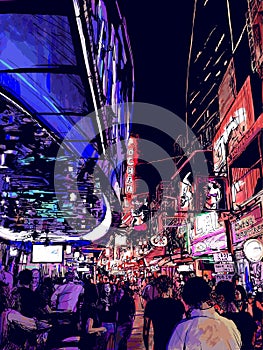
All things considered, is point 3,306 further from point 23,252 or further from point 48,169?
point 23,252

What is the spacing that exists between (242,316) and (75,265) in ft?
139

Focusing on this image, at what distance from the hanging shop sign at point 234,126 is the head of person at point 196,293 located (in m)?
11.1

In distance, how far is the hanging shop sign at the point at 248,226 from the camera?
42.0 feet

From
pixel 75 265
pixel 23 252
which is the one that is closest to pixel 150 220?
pixel 75 265

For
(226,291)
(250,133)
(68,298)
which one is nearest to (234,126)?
(250,133)

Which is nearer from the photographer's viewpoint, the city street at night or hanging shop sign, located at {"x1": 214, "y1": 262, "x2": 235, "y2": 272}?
the city street at night

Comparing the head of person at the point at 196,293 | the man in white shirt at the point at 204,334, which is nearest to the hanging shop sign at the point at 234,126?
the head of person at the point at 196,293

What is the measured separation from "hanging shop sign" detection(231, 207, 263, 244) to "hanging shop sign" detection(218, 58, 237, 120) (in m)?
5.65

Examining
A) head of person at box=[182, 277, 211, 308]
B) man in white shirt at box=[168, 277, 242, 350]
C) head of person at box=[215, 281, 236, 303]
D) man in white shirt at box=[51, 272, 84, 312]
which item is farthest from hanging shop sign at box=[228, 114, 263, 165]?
man in white shirt at box=[168, 277, 242, 350]

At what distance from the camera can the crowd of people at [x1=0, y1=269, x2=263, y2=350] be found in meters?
3.65

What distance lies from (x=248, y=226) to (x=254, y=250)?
2.14 metres

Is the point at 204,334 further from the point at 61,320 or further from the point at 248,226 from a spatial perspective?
the point at 248,226

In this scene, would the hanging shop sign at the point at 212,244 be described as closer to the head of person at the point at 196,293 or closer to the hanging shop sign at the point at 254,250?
the hanging shop sign at the point at 254,250

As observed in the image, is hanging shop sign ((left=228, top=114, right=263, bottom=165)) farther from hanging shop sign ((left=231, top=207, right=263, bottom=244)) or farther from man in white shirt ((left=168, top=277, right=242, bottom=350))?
man in white shirt ((left=168, top=277, right=242, bottom=350))
